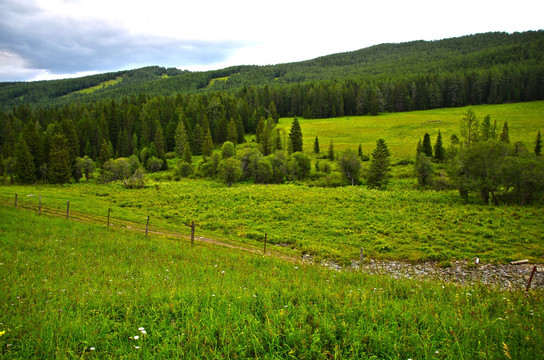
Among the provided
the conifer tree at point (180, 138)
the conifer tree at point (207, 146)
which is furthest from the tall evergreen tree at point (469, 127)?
the conifer tree at point (180, 138)

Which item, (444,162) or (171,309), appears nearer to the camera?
(171,309)

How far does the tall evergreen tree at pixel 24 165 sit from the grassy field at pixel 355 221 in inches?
1551

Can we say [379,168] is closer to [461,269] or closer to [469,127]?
[469,127]

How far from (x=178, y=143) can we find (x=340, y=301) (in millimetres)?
105523

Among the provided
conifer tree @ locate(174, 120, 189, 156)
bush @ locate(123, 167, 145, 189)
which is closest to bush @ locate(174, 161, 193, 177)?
bush @ locate(123, 167, 145, 189)

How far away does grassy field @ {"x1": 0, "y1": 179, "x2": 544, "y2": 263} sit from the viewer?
80.2ft

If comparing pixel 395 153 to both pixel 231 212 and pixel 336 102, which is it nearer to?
pixel 231 212

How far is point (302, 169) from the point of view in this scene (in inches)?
2761

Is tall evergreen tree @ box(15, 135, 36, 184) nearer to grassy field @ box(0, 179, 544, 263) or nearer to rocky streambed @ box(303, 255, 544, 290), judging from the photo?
grassy field @ box(0, 179, 544, 263)

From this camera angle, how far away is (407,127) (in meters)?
104

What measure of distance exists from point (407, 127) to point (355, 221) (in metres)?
85.8

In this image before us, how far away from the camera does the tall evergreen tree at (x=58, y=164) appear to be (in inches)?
2736

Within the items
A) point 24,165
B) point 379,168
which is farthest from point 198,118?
point 379,168

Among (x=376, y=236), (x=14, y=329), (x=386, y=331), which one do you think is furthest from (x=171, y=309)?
(x=376, y=236)
